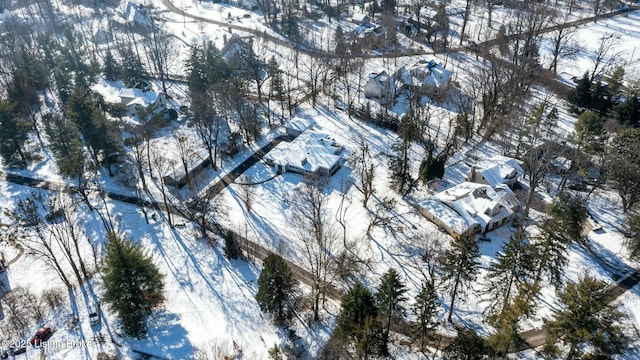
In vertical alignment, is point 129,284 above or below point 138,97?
below

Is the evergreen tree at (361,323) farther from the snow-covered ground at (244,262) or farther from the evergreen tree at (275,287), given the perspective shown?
the evergreen tree at (275,287)

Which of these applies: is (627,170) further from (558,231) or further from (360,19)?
(360,19)

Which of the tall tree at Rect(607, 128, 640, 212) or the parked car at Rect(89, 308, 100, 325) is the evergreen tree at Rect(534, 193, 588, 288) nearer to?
the tall tree at Rect(607, 128, 640, 212)

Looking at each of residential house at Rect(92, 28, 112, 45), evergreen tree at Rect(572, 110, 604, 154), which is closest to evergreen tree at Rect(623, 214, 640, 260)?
evergreen tree at Rect(572, 110, 604, 154)

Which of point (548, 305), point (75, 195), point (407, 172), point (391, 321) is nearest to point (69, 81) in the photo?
point (75, 195)

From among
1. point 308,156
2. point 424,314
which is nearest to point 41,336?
point 424,314

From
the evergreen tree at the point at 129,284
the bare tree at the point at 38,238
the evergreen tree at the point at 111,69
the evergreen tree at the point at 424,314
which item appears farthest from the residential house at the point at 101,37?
the evergreen tree at the point at 424,314
